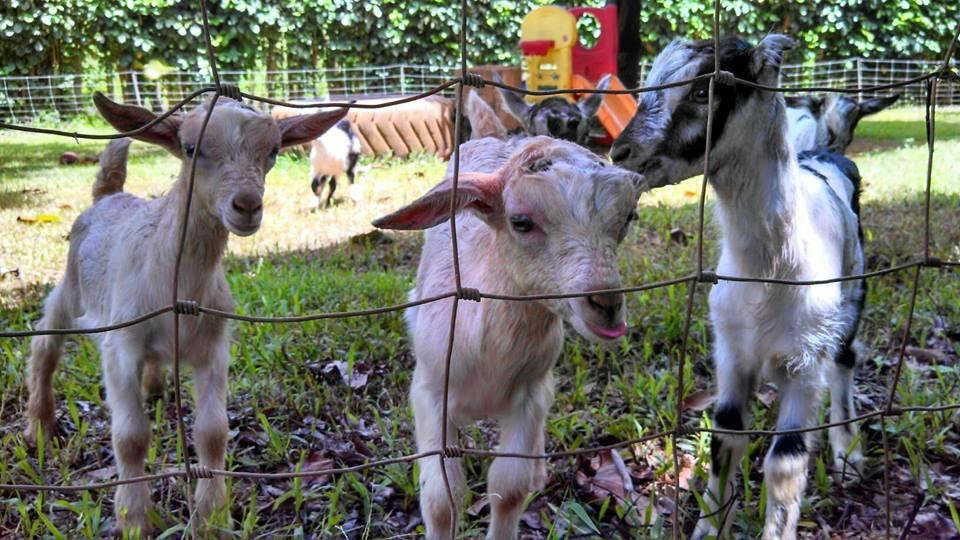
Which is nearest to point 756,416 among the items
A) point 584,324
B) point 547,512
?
point 547,512

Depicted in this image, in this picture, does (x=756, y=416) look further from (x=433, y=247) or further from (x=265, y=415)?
(x=265, y=415)

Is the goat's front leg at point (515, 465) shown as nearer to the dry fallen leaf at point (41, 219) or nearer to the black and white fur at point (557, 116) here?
the black and white fur at point (557, 116)

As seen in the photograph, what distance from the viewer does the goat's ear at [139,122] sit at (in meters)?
2.44

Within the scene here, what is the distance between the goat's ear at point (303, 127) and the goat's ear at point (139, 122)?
0.32 m

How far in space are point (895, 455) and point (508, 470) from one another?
1575mm

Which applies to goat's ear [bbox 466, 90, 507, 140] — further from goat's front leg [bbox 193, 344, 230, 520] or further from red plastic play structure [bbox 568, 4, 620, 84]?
red plastic play structure [bbox 568, 4, 620, 84]

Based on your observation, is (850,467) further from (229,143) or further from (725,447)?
(229,143)

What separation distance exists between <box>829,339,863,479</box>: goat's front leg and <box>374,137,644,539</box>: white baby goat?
1.17 m

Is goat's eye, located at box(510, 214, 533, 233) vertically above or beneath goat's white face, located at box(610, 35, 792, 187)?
beneath

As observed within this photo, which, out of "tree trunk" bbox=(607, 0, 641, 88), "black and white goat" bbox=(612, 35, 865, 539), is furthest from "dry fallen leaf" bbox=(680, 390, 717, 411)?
"tree trunk" bbox=(607, 0, 641, 88)

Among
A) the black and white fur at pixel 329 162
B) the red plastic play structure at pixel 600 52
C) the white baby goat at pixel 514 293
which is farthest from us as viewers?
the red plastic play structure at pixel 600 52

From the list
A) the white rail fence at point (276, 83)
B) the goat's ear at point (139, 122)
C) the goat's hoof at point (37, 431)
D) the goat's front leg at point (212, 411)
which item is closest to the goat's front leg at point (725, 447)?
the goat's front leg at point (212, 411)

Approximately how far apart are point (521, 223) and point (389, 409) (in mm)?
1471

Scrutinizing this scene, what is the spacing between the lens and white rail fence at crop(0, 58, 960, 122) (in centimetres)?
1246
